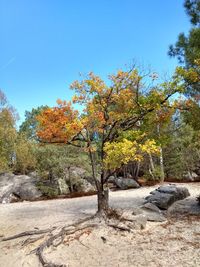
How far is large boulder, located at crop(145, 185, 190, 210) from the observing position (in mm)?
10684

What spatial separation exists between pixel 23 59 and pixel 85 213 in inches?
414

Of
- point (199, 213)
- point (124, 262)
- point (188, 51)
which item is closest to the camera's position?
point (124, 262)

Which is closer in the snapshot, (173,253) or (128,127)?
(173,253)

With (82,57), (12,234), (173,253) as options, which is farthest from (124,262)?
(82,57)

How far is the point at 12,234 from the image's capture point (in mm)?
8297

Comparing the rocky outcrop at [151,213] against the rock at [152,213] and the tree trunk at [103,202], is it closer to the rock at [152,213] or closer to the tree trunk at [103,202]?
the rock at [152,213]

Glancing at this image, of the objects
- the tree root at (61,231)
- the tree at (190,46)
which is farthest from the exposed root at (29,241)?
the tree at (190,46)

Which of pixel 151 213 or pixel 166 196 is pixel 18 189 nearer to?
pixel 166 196

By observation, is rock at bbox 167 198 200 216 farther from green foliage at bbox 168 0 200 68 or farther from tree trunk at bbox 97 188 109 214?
green foliage at bbox 168 0 200 68

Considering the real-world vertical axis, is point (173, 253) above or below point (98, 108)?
below

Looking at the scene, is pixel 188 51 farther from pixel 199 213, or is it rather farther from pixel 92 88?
pixel 199 213

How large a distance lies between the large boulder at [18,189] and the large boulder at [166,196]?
839 cm

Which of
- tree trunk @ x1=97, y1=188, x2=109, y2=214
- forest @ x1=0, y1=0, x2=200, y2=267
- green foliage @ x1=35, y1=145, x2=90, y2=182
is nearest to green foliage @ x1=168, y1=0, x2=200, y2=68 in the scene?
forest @ x1=0, y1=0, x2=200, y2=267

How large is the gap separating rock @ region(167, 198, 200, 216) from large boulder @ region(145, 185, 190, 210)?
216 mm
